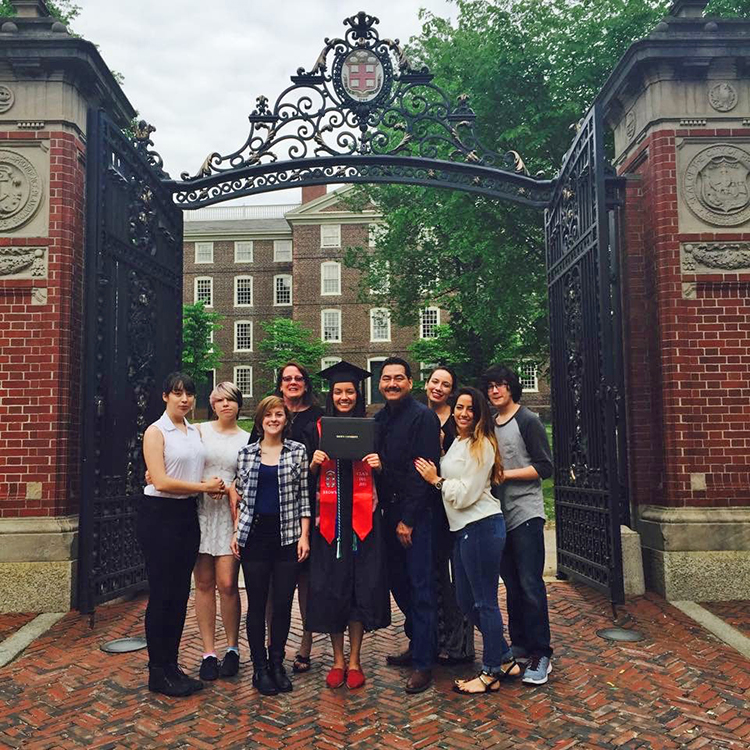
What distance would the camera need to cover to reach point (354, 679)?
4445 mm

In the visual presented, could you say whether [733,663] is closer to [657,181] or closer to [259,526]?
[259,526]

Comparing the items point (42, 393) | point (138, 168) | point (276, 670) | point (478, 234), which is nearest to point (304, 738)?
point (276, 670)

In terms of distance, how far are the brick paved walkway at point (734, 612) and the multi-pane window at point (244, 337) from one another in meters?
41.8

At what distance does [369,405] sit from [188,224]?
18512 mm

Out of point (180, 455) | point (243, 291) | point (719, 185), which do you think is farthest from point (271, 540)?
point (243, 291)

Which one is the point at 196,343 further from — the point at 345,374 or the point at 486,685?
A: the point at 486,685

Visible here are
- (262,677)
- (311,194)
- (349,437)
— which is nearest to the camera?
(349,437)

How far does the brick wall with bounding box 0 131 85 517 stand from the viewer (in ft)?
20.5

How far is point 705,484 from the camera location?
6.55 metres

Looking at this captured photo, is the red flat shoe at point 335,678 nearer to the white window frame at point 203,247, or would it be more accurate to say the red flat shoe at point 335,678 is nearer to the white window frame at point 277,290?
the white window frame at point 277,290

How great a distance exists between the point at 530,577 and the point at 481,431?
1028 millimetres

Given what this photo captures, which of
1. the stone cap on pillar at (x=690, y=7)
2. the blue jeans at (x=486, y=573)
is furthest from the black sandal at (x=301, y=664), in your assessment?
the stone cap on pillar at (x=690, y=7)

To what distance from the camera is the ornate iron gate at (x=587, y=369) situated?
6039mm

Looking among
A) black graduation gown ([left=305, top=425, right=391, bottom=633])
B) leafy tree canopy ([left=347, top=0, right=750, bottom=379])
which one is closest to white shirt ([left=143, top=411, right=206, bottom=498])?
black graduation gown ([left=305, top=425, right=391, bottom=633])
